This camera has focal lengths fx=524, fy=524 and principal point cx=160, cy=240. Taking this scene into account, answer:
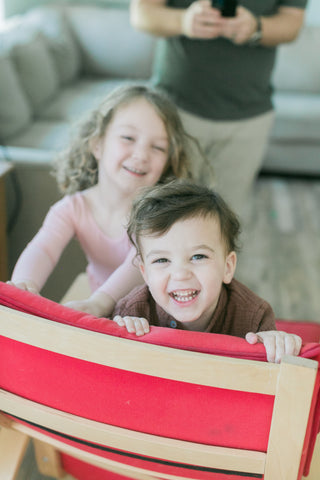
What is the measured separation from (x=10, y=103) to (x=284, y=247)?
5.23 feet

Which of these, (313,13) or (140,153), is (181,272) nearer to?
A: (140,153)

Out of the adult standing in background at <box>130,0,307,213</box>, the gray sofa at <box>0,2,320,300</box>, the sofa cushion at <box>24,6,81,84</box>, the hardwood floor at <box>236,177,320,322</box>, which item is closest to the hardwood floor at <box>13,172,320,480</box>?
the hardwood floor at <box>236,177,320,322</box>

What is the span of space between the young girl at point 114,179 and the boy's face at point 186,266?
10.1 inches

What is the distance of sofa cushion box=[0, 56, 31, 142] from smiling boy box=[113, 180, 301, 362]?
1.95 meters

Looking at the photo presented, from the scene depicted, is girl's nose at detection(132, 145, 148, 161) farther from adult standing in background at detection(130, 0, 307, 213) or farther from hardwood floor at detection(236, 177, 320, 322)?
hardwood floor at detection(236, 177, 320, 322)

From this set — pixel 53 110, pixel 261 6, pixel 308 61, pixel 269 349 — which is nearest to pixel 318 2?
pixel 308 61

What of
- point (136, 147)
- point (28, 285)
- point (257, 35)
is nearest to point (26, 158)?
point (136, 147)

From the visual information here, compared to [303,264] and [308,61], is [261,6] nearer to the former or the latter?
[303,264]

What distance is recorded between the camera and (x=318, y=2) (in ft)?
13.0

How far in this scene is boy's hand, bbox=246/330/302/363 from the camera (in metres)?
0.67

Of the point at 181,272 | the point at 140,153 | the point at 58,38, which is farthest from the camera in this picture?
the point at 58,38

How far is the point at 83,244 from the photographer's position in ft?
4.39

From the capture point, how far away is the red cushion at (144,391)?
25.8 inches

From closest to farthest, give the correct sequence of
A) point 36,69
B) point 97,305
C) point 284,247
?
point 97,305
point 284,247
point 36,69
